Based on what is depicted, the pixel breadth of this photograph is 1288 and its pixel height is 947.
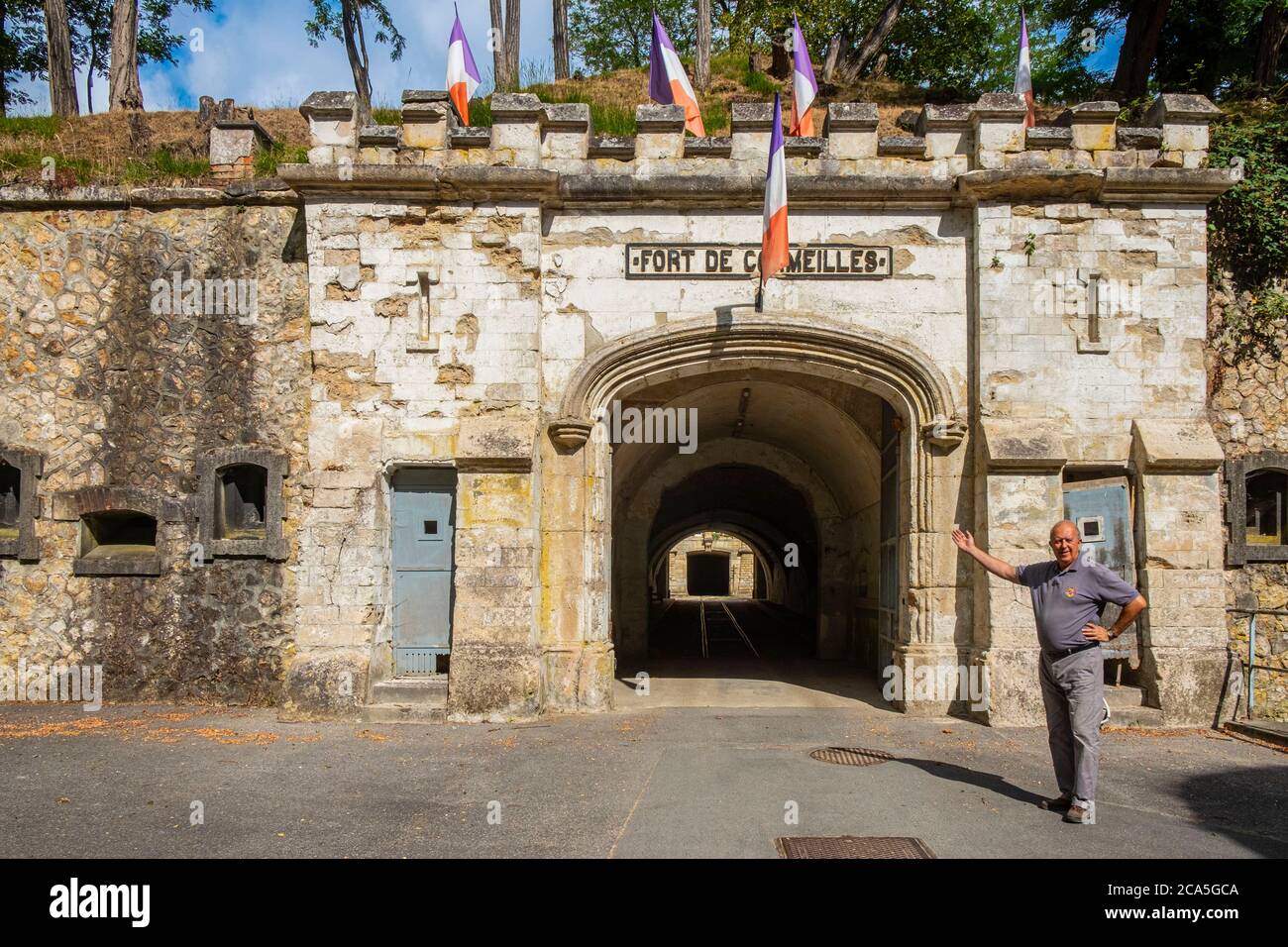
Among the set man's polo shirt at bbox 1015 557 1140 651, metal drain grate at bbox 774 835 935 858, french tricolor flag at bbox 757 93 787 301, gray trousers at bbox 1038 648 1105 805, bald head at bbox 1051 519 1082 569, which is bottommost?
metal drain grate at bbox 774 835 935 858

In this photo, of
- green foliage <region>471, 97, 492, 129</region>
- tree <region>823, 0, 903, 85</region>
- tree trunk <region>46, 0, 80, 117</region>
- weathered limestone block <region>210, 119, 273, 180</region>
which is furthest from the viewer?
tree <region>823, 0, 903, 85</region>

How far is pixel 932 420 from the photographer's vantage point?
9.38 metres

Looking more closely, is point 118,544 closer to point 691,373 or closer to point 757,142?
point 691,373

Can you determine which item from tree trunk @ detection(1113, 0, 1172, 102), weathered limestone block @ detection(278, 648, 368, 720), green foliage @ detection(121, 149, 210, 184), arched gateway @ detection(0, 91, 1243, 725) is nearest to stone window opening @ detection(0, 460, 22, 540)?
arched gateway @ detection(0, 91, 1243, 725)

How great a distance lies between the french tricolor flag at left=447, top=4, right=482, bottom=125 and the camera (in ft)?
37.3

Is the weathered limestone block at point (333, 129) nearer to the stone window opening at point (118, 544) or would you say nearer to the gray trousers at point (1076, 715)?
the stone window opening at point (118, 544)

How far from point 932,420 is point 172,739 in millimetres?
7426

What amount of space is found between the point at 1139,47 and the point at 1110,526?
37.1 feet

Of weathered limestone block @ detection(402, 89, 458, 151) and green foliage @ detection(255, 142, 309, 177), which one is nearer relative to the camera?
weathered limestone block @ detection(402, 89, 458, 151)

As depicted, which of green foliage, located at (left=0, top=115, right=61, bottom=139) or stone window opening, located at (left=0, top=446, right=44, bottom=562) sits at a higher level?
green foliage, located at (left=0, top=115, right=61, bottom=139)

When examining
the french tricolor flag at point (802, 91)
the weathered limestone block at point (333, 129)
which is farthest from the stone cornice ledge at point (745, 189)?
the french tricolor flag at point (802, 91)

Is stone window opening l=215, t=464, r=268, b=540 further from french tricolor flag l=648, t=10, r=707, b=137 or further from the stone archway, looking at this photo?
french tricolor flag l=648, t=10, r=707, b=137

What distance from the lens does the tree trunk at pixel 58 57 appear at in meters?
18.0

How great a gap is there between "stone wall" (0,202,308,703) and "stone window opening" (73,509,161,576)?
11 cm
